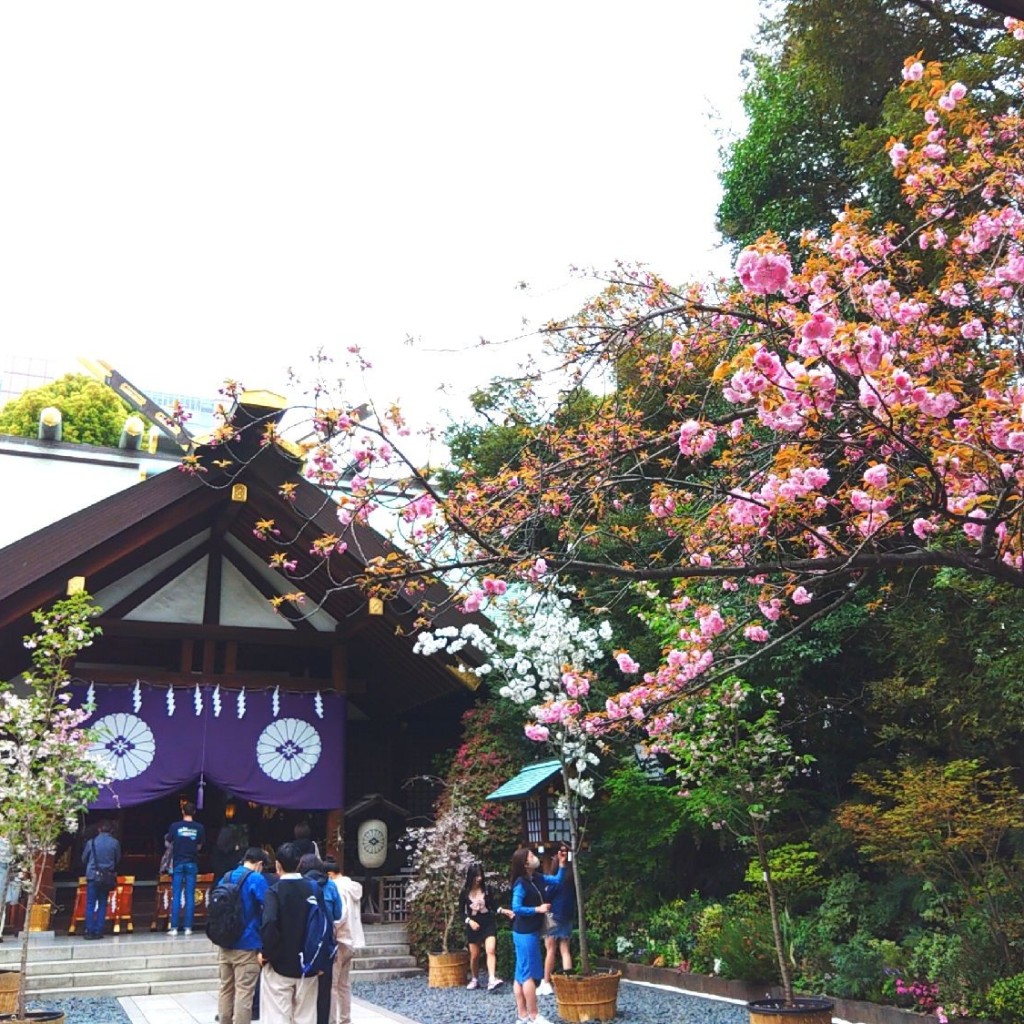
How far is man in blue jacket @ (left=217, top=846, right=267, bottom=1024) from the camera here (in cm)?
605

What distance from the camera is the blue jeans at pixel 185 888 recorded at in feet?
34.3

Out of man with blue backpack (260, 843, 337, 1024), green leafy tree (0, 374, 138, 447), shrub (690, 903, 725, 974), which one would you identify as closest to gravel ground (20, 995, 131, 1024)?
man with blue backpack (260, 843, 337, 1024)

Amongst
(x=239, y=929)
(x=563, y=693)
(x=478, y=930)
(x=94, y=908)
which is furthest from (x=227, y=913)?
(x=94, y=908)

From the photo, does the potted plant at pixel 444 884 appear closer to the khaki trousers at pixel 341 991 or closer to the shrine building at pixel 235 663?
the shrine building at pixel 235 663

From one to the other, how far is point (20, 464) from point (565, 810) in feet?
49.4

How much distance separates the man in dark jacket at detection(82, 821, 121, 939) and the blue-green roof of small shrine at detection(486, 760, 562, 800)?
4115 mm

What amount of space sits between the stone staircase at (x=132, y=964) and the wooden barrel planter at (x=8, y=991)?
5.28ft

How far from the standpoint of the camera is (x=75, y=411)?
2428 centimetres

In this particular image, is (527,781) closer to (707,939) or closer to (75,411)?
(707,939)

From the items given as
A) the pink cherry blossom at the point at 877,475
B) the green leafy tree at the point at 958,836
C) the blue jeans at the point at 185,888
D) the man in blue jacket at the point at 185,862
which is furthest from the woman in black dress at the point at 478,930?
the pink cherry blossom at the point at 877,475

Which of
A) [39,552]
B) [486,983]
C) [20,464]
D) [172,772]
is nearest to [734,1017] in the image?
[486,983]

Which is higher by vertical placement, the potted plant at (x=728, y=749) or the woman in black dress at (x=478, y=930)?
the potted plant at (x=728, y=749)

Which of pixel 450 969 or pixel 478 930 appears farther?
pixel 450 969

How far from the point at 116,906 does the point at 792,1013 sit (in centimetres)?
805
